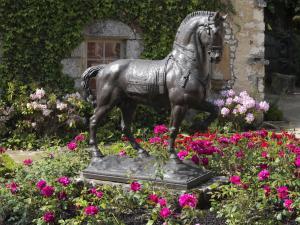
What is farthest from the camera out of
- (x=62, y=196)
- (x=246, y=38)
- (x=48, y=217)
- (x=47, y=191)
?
(x=246, y=38)

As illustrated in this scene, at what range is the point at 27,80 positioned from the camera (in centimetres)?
924

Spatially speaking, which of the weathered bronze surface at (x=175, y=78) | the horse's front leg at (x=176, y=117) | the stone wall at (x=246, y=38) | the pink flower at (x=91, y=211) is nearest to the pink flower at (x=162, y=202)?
the pink flower at (x=91, y=211)

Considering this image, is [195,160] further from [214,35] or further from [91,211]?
[91,211]

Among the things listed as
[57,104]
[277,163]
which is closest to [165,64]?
[277,163]

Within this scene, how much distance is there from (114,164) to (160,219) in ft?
3.39

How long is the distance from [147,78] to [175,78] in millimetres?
307

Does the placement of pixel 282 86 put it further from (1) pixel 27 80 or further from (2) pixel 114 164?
(2) pixel 114 164

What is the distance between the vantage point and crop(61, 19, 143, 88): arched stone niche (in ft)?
31.1

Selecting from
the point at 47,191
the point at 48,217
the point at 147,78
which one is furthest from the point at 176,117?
the point at 48,217

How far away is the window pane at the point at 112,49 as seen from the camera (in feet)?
32.3

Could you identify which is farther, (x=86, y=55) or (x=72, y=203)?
(x=86, y=55)

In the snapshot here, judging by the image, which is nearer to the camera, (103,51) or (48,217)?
(48,217)

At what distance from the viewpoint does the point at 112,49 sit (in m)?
9.88

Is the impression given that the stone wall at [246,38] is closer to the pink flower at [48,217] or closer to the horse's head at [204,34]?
the horse's head at [204,34]
